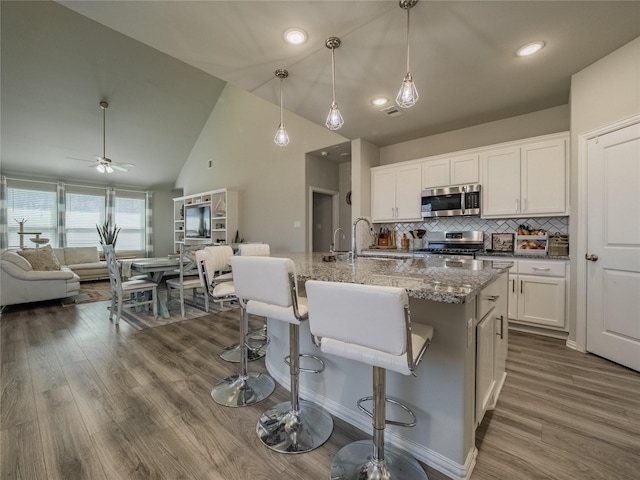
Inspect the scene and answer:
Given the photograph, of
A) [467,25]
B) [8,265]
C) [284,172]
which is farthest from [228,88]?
[467,25]

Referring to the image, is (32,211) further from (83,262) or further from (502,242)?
(502,242)

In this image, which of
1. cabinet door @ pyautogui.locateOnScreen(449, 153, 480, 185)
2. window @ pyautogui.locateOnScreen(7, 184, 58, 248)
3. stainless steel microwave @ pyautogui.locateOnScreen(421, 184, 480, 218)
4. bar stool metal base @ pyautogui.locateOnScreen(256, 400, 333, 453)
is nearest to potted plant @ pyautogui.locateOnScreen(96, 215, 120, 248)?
window @ pyautogui.locateOnScreen(7, 184, 58, 248)

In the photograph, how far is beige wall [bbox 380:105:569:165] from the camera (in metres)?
3.23

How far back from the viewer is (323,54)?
7.42 feet

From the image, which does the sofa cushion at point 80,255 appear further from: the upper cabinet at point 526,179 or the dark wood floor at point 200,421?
the upper cabinet at point 526,179

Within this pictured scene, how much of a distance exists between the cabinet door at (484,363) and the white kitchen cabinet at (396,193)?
2585mm

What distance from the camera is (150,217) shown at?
8562 mm

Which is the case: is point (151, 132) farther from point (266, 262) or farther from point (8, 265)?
point (266, 262)

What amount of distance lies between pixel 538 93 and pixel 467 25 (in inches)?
62.8

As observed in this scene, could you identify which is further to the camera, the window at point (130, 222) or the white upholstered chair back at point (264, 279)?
the window at point (130, 222)

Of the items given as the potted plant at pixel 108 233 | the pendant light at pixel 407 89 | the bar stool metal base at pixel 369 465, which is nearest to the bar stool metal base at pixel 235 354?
the bar stool metal base at pixel 369 465

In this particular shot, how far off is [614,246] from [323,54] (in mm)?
2975

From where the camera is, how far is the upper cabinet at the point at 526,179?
114 inches

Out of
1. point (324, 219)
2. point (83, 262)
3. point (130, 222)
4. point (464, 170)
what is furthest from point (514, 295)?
point (130, 222)
